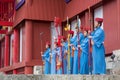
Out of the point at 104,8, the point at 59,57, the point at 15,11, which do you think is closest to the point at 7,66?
the point at 15,11

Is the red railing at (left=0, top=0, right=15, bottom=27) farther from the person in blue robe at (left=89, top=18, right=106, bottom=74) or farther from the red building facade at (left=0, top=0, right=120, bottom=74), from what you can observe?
the person in blue robe at (left=89, top=18, right=106, bottom=74)

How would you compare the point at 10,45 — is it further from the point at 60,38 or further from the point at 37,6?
the point at 60,38

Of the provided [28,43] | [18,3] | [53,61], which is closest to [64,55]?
[53,61]

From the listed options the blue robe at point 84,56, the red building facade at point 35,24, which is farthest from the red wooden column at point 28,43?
the blue robe at point 84,56

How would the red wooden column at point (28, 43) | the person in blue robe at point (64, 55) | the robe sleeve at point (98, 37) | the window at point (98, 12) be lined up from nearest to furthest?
the robe sleeve at point (98, 37)
the person in blue robe at point (64, 55)
the window at point (98, 12)
the red wooden column at point (28, 43)

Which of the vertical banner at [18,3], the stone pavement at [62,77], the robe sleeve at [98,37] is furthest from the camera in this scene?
the vertical banner at [18,3]

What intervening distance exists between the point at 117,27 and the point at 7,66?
984 cm

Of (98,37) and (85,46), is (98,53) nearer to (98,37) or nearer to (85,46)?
(98,37)

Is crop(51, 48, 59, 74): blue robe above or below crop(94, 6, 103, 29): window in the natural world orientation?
below

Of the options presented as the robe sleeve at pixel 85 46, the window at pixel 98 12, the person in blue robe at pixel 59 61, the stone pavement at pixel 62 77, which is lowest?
the stone pavement at pixel 62 77

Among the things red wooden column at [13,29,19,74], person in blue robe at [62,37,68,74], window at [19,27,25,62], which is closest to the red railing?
red wooden column at [13,29,19,74]

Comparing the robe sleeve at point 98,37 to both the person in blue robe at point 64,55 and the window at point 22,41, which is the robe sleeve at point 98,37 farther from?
the window at point 22,41

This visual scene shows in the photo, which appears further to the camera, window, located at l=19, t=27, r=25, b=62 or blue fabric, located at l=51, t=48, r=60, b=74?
window, located at l=19, t=27, r=25, b=62

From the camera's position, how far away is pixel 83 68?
10.1 m
